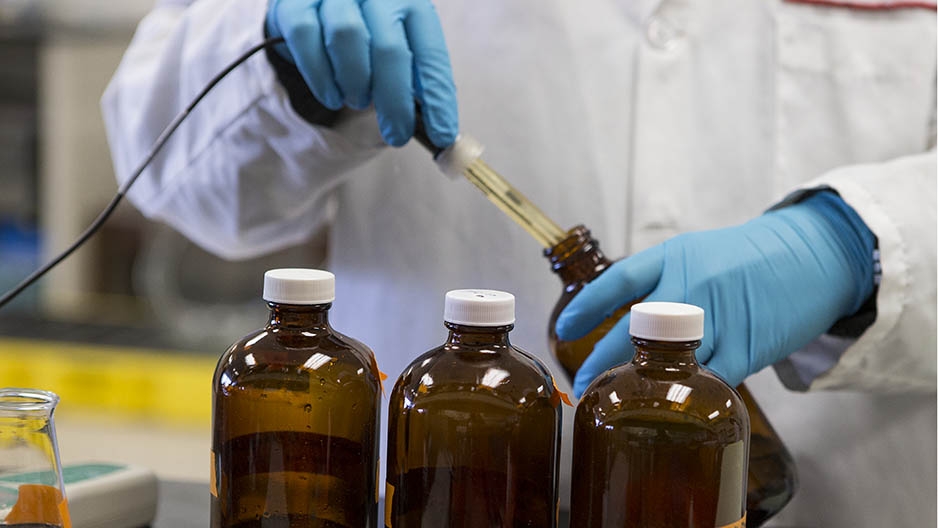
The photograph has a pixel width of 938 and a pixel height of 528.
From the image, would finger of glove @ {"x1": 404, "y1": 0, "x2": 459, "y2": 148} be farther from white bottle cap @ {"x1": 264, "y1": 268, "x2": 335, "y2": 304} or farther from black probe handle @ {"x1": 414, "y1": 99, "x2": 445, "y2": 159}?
white bottle cap @ {"x1": 264, "y1": 268, "x2": 335, "y2": 304}

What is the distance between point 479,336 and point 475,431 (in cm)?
6

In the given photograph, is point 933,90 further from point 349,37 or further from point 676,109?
point 349,37

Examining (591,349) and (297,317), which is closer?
(297,317)

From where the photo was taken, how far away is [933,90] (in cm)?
101

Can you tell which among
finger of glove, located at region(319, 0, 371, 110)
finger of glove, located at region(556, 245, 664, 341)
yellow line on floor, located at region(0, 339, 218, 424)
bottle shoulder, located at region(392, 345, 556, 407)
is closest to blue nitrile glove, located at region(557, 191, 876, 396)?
finger of glove, located at region(556, 245, 664, 341)

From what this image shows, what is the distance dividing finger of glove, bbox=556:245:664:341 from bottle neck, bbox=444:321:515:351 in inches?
6.2

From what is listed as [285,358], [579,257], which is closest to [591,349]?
[579,257]

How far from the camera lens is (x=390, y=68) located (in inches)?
32.1

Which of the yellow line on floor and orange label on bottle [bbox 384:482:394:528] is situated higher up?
orange label on bottle [bbox 384:482:394:528]

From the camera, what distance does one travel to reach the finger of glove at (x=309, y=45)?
0.80 meters

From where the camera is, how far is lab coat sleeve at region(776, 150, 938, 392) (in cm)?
82

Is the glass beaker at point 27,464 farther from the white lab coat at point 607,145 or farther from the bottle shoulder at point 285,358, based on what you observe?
the white lab coat at point 607,145

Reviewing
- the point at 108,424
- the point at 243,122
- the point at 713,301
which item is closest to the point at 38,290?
the point at 108,424

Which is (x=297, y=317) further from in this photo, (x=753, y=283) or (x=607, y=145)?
(x=607, y=145)
